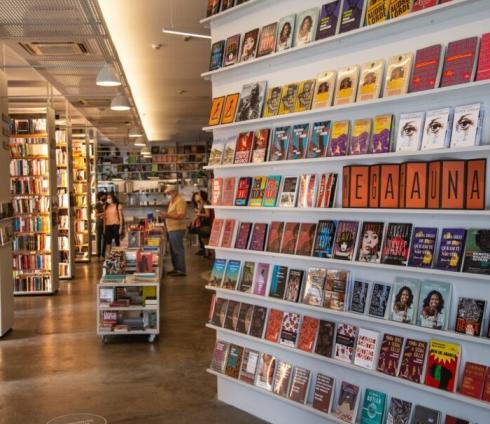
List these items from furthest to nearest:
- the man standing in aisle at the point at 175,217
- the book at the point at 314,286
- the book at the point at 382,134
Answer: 1. the man standing in aisle at the point at 175,217
2. the book at the point at 314,286
3. the book at the point at 382,134

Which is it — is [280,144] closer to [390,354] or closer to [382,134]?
[382,134]

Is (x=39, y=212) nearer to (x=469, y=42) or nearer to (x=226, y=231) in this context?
(x=226, y=231)

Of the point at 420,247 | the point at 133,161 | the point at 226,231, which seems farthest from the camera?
the point at 133,161

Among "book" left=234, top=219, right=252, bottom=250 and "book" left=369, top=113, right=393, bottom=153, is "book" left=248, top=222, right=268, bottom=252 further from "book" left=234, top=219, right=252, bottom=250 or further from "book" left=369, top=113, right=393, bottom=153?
"book" left=369, top=113, right=393, bottom=153

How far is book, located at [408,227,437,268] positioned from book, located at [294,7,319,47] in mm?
1425

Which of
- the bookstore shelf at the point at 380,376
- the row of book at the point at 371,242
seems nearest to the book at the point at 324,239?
the row of book at the point at 371,242

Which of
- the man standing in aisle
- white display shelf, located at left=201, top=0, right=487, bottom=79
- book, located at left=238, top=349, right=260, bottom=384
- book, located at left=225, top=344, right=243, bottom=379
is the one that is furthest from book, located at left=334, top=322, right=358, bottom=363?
the man standing in aisle

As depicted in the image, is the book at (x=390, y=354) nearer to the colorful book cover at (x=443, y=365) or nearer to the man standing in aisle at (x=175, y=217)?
the colorful book cover at (x=443, y=365)

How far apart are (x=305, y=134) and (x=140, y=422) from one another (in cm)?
232

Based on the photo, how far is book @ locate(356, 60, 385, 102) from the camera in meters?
3.14

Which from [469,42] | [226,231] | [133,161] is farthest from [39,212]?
[133,161]

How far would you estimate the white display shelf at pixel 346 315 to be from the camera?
108 inches

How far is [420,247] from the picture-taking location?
2959 mm

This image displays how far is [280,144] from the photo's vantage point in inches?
147
